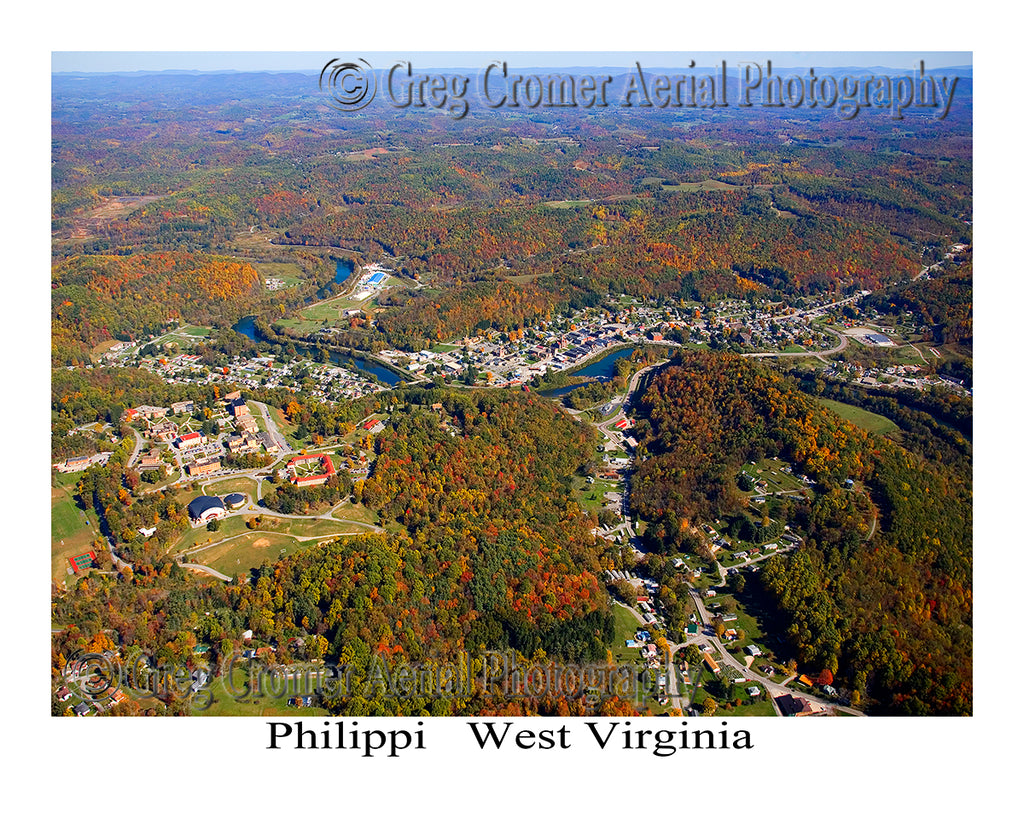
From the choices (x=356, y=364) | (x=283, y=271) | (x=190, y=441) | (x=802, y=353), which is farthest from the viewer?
(x=283, y=271)

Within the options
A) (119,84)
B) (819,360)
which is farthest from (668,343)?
(119,84)

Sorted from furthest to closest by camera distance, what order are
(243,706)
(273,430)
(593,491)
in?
(273,430)
(593,491)
(243,706)

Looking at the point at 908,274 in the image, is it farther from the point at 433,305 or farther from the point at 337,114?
the point at 337,114
